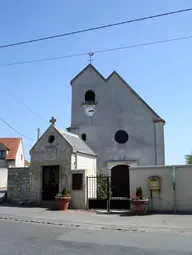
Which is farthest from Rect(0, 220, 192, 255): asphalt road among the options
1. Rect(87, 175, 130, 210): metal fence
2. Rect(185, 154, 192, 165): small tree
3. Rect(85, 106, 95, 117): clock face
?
Rect(185, 154, 192, 165): small tree

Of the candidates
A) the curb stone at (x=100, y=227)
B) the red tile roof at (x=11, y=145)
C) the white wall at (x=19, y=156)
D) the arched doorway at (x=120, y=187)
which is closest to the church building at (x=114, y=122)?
the arched doorway at (x=120, y=187)

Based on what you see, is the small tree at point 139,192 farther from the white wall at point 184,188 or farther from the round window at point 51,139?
the round window at point 51,139

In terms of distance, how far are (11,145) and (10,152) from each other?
201cm

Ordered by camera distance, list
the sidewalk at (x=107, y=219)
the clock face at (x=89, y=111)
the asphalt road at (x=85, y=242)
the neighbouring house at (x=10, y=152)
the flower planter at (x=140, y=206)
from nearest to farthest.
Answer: the asphalt road at (x=85, y=242)
the sidewalk at (x=107, y=219)
the flower planter at (x=140, y=206)
the clock face at (x=89, y=111)
the neighbouring house at (x=10, y=152)

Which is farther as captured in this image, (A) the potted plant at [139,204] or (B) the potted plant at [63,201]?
(B) the potted plant at [63,201]

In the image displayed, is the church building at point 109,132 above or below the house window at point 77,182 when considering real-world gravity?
above

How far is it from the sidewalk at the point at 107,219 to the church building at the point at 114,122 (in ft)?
30.5

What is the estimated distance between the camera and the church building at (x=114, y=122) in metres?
23.5

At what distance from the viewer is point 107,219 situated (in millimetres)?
12633

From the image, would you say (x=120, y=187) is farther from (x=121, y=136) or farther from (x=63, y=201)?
(x=63, y=201)

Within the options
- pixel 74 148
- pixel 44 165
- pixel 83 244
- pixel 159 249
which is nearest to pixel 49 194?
pixel 44 165

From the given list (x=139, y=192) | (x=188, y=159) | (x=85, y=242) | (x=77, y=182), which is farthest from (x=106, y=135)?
(x=188, y=159)

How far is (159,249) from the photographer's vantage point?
7.37 metres

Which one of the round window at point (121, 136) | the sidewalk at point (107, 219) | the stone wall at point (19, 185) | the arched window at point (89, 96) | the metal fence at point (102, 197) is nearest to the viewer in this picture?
the sidewalk at point (107, 219)
